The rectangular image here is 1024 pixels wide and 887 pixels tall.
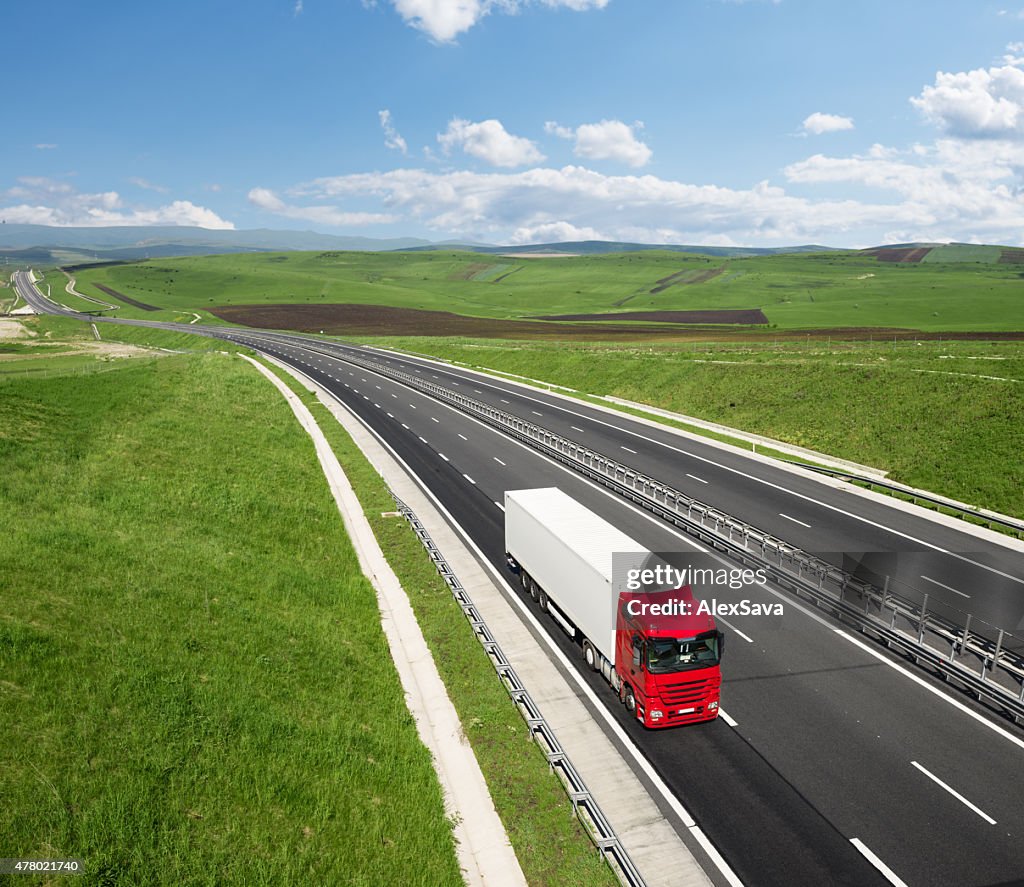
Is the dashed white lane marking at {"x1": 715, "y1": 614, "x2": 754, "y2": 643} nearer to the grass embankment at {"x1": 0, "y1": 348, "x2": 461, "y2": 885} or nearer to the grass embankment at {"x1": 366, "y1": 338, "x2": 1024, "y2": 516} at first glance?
the grass embankment at {"x1": 0, "y1": 348, "x2": 461, "y2": 885}

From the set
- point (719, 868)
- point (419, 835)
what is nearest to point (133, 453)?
point (419, 835)

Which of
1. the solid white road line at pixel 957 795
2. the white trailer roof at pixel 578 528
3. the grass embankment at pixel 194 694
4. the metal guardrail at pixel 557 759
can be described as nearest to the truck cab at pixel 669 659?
the white trailer roof at pixel 578 528

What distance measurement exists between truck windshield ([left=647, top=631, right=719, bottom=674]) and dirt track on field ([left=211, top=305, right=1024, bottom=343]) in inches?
3493

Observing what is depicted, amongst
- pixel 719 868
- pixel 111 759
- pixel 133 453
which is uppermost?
pixel 133 453

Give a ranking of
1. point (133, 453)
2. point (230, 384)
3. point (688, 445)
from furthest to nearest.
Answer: point (230, 384), point (688, 445), point (133, 453)

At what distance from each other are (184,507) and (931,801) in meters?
26.5

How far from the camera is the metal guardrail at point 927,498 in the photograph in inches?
1161

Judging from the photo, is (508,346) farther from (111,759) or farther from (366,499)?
(111,759)

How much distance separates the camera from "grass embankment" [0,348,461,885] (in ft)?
36.6

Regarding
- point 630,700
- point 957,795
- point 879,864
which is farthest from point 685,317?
point 879,864

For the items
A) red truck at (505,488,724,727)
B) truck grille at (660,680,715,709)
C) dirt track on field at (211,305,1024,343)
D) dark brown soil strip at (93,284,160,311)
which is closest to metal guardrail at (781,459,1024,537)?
red truck at (505,488,724,727)

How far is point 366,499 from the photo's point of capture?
33125mm

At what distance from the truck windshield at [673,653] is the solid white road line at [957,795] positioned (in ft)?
16.8
